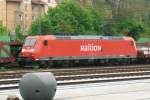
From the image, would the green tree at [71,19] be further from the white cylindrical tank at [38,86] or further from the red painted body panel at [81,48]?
the white cylindrical tank at [38,86]

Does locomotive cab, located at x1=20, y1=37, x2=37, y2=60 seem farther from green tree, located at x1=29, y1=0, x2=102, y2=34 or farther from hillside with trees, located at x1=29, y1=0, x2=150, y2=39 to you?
green tree, located at x1=29, y1=0, x2=102, y2=34

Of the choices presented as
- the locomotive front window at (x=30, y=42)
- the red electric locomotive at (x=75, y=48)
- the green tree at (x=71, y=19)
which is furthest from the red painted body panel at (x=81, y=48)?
the green tree at (x=71, y=19)

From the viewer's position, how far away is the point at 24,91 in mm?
12719

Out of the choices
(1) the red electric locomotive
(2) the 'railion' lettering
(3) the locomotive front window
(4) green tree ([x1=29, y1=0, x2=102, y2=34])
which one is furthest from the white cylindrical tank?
(4) green tree ([x1=29, y1=0, x2=102, y2=34])

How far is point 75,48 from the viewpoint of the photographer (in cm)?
4222

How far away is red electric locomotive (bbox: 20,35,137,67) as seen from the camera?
131 ft

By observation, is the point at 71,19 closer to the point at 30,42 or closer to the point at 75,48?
the point at 75,48

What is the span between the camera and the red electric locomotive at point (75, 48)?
39.8 m

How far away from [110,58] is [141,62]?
5.27 metres

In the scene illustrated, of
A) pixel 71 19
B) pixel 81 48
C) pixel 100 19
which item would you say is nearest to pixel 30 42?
pixel 81 48

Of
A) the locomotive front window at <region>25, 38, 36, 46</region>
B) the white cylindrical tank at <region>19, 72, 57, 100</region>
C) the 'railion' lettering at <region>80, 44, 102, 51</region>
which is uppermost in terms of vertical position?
the white cylindrical tank at <region>19, 72, 57, 100</region>

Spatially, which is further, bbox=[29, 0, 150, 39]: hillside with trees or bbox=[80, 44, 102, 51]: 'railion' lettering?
bbox=[29, 0, 150, 39]: hillside with trees

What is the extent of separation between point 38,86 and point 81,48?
3013 centimetres

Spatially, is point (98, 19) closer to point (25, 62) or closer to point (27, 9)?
point (27, 9)
